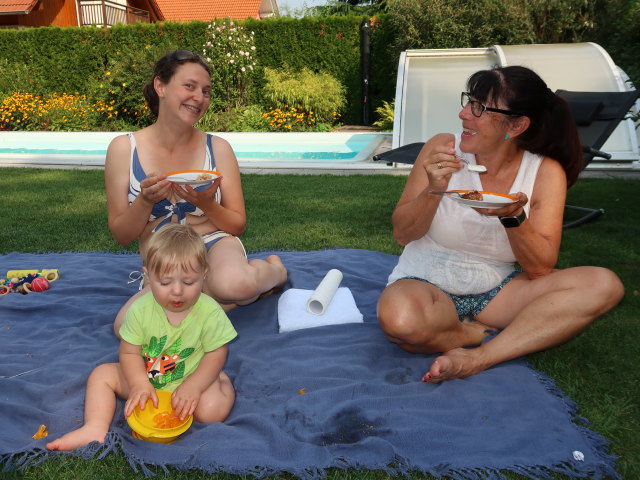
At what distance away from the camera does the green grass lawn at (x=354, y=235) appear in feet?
7.29

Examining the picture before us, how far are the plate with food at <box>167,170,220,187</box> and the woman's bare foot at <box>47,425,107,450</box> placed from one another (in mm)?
1124

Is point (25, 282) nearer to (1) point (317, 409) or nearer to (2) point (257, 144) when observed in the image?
(1) point (317, 409)

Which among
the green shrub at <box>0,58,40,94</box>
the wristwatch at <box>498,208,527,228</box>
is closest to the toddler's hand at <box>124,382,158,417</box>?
the wristwatch at <box>498,208,527,228</box>

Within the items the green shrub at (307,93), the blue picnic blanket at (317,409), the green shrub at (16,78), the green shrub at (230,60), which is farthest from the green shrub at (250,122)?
the blue picnic blanket at (317,409)

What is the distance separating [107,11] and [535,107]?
24677 mm

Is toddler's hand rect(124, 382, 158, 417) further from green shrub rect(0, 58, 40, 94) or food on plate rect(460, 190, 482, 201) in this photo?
green shrub rect(0, 58, 40, 94)

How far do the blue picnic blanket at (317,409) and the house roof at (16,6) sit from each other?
20.4 m

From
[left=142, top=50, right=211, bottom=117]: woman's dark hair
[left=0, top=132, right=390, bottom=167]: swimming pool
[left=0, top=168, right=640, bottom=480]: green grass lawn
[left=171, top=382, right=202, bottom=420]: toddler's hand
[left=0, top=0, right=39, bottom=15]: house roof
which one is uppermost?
[left=0, top=0, right=39, bottom=15]: house roof

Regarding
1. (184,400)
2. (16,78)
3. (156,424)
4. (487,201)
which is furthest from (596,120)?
(16,78)

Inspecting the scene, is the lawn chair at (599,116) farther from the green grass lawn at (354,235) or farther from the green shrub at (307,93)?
the green shrub at (307,93)

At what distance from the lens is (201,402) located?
2.26 m

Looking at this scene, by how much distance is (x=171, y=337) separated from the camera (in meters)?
2.30

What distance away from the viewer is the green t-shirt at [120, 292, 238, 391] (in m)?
2.27

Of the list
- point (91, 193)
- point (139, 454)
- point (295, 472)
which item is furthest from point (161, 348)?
point (91, 193)
